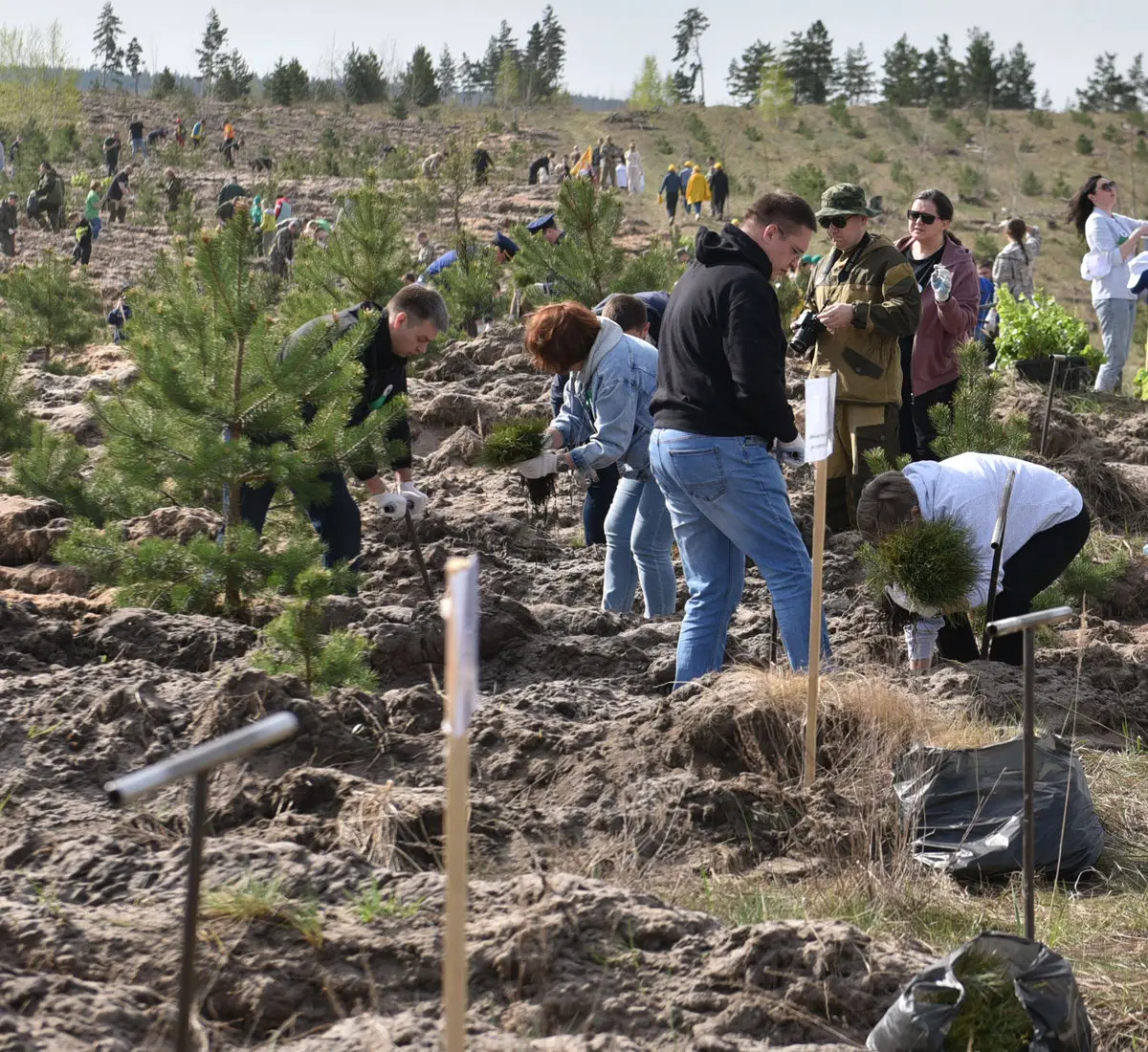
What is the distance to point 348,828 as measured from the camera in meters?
3.50

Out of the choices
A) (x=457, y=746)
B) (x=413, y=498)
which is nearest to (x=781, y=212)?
(x=413, y=498)

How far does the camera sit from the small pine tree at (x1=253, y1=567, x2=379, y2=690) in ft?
14.7

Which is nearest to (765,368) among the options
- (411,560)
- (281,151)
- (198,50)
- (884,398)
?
(884,398)

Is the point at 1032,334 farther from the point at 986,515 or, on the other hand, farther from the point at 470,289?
the point at 986,515

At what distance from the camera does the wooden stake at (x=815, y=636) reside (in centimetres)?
379

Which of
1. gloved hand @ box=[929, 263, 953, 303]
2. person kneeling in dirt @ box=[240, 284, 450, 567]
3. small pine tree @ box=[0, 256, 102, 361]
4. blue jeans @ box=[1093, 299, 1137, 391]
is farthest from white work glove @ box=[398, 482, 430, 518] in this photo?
small pine tree @ box=[0, 256, 102, 361]

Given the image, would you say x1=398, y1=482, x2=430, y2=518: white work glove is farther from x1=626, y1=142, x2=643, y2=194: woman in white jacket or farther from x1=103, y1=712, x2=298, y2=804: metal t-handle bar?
x1=626, y1=142, x2=643, y2=194: woman in white jacket

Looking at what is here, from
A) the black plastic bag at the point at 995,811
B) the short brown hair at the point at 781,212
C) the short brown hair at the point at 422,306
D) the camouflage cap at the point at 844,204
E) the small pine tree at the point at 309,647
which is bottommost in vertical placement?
the black plastic bag at the point at 995,811

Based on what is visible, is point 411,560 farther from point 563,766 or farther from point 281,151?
point 281,151

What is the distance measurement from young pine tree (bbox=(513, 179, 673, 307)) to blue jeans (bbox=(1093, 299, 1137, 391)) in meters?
3.29

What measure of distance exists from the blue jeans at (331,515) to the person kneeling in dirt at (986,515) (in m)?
2.23

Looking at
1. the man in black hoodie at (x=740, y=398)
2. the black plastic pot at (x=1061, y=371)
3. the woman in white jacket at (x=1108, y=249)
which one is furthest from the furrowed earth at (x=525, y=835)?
the black plastic pot at (x=1061, y=371)

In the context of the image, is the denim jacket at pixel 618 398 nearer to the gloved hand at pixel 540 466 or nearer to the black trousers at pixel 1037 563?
the gloved hand at pixel 540 466

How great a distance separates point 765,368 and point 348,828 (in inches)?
75.2
